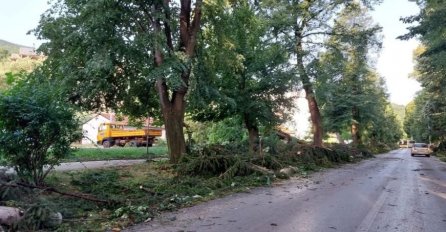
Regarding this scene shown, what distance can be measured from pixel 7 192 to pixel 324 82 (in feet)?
68.9

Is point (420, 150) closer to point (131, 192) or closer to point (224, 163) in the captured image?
point (224, 163)

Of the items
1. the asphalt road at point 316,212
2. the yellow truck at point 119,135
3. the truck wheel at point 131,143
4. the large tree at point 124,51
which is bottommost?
the asphalt road at point 316,212

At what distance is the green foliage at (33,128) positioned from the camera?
788 centimetres

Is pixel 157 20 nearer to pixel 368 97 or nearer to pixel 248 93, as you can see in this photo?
pixel 248 93

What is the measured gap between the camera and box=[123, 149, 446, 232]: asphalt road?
6.88 metres

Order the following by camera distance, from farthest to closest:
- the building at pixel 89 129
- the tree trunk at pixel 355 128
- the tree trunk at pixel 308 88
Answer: the tree trunk at pixel 355 128 → the tree trunk at pixel 308 88 → the building at pixel 89 129

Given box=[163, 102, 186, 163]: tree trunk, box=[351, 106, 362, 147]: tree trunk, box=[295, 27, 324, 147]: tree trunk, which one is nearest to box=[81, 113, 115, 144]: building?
box=[163, 102, 186, 163]: tree trunk

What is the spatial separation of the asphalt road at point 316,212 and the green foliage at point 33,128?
2.84 m

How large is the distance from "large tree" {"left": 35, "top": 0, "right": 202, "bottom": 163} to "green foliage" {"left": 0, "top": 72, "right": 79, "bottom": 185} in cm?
380

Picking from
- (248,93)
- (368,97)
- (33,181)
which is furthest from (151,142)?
(33,181)

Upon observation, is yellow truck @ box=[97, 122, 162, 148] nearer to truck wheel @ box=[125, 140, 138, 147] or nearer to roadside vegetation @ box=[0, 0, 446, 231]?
truck wheel @ box=[125, 140, 138, 147]

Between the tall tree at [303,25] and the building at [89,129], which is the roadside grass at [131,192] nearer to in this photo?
the building at [89,129]

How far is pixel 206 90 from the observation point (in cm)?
1574

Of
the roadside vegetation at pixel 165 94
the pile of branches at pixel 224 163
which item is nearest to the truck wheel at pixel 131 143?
the roadside vegetation at pixel 165 94
